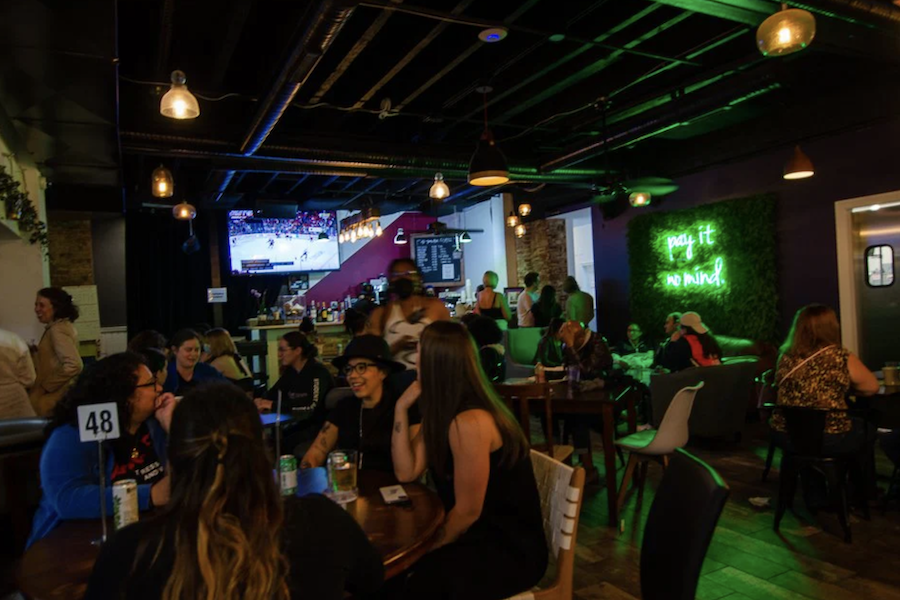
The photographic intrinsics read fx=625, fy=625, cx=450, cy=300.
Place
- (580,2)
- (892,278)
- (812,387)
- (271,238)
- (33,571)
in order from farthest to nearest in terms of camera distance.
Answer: (271,238), (892,278), (580,2), (812,387), (33,571)

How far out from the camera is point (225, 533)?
1.20 m

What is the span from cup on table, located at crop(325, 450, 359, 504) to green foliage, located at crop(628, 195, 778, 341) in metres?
6.76

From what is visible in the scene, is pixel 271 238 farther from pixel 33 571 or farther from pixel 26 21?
pixel 33 571

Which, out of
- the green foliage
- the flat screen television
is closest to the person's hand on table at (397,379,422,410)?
the green foliage

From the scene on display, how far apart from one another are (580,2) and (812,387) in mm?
3189

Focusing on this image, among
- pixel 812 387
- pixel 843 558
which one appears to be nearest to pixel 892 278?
pixel 812 387

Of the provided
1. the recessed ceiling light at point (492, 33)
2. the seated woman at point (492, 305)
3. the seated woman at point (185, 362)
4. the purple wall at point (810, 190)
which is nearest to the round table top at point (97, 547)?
the seated woman at point (185, 362)

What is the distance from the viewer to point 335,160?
7.06 m

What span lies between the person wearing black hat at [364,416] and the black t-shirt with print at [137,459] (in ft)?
2.27

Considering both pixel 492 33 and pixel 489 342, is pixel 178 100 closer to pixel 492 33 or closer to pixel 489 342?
pixel 492 33

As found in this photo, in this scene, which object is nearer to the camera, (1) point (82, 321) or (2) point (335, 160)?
(2) point (335, 160)

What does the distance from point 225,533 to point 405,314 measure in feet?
10.6

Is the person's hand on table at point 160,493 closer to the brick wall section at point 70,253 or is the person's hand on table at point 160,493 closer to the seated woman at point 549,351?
the seated woman at point 549,351

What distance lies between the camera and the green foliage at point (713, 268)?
7.60m
